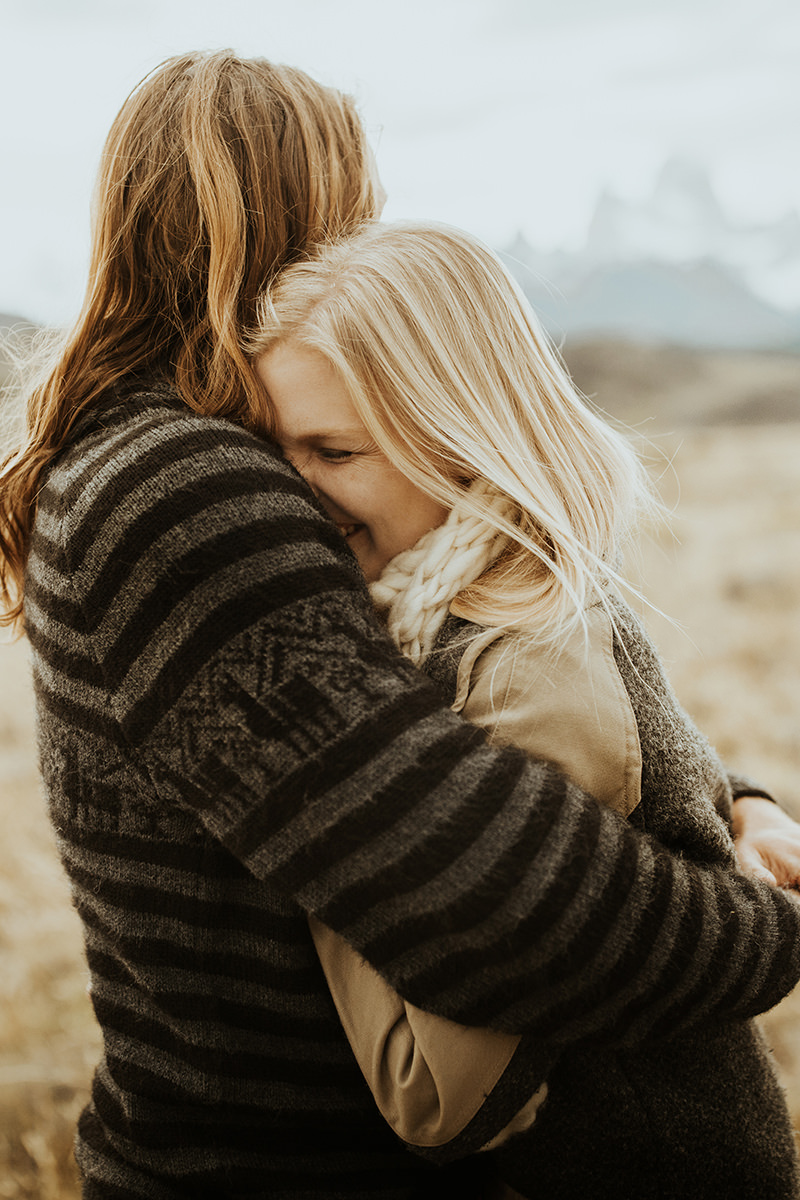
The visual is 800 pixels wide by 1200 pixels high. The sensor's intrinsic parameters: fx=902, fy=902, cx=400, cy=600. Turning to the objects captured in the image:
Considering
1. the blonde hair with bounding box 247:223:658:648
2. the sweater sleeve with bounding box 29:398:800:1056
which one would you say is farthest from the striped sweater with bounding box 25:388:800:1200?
the blonde hair with bounding box 247:223:658:648

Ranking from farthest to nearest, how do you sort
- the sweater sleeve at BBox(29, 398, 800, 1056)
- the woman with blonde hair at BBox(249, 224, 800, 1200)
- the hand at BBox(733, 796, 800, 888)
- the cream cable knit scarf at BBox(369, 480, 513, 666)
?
1. the hand at BBox(733, 796, 800, 888)
2. the cream cable knit scarf at BBox(369, 480, 513, 666)
3. the woman with blonde hair at BBox(249, 224, 800, 1200)
4. the sweater sleeve at BBox(29, 398, 800, 1056)

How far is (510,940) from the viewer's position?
34.7 inches

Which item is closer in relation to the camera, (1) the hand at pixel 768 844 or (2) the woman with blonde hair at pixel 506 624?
(2) the woman with blonde hair at pixel 506 624

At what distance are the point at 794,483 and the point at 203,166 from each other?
270 inches

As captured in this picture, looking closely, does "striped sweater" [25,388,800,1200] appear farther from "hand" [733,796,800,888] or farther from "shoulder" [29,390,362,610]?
"hand" [733,796,800,888]

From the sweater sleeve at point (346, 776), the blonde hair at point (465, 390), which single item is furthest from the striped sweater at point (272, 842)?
the blonde hair at point (465, 390)

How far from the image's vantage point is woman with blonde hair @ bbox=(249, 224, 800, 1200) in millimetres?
1004

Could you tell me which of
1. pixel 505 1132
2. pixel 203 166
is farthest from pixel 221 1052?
pixel 203 166

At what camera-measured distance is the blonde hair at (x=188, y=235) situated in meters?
1.18

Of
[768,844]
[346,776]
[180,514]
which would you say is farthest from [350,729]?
[768,844]

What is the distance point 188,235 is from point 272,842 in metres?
0.83

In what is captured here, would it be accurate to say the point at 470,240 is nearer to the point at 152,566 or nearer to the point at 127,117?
the point at 127,117

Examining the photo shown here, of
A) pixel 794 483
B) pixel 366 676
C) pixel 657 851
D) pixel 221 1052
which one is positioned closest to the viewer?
pixel 366 676

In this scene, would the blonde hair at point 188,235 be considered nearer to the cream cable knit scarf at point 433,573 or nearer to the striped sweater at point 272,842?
the striped sweater at point 272,842
